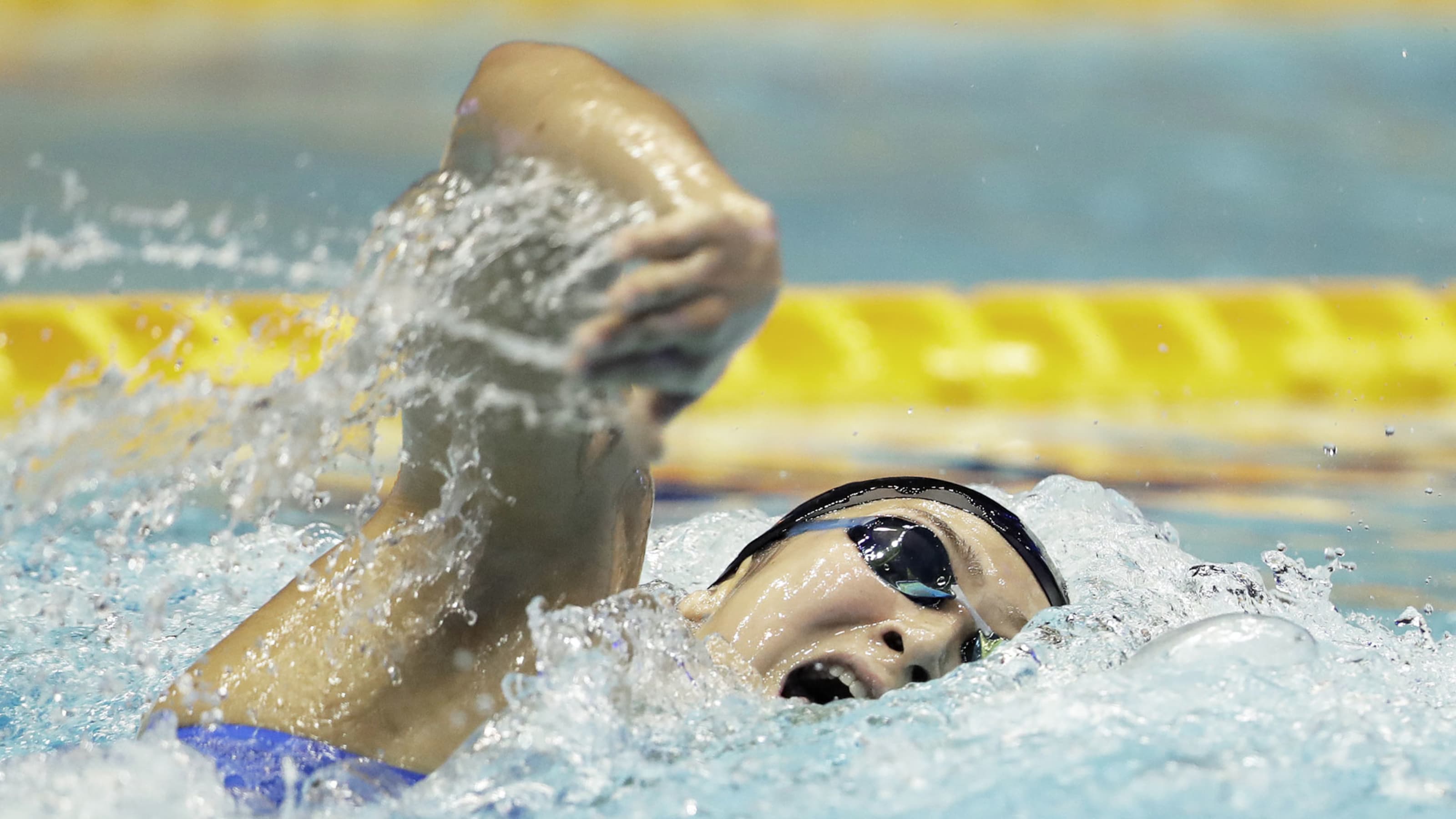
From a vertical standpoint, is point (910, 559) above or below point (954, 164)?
above

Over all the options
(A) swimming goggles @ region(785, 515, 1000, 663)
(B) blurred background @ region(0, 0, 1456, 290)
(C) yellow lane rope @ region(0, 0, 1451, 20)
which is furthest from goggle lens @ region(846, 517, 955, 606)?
(C) yellow lane rope @ region(0, 0, 1451, 20)

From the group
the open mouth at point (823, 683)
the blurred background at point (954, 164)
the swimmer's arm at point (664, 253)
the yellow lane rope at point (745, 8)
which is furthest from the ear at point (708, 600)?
the yellow lane rope at point (745, 8)

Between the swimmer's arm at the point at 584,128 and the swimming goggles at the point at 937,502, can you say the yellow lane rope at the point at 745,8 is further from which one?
the swimmer's arm at the point at 584,128

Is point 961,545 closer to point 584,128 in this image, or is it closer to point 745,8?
point 584,128

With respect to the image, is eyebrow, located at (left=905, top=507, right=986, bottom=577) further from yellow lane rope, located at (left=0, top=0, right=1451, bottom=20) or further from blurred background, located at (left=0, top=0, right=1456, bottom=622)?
yellow lane rope, located at (left=0, top=0, right=1451, bottom=20)

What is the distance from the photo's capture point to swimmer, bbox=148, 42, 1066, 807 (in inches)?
38.7

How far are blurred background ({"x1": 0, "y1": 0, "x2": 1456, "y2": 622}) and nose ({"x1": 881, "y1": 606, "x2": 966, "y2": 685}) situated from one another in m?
2.29

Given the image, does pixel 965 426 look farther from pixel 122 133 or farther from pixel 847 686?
pixel 122 133

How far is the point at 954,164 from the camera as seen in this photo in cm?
606

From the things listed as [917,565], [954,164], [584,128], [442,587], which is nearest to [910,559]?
[917,565]

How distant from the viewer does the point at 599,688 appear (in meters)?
1.34

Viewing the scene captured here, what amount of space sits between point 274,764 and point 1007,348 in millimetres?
3266

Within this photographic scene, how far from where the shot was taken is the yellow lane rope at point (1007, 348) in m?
4.10

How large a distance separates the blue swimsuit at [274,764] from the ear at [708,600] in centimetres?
38
